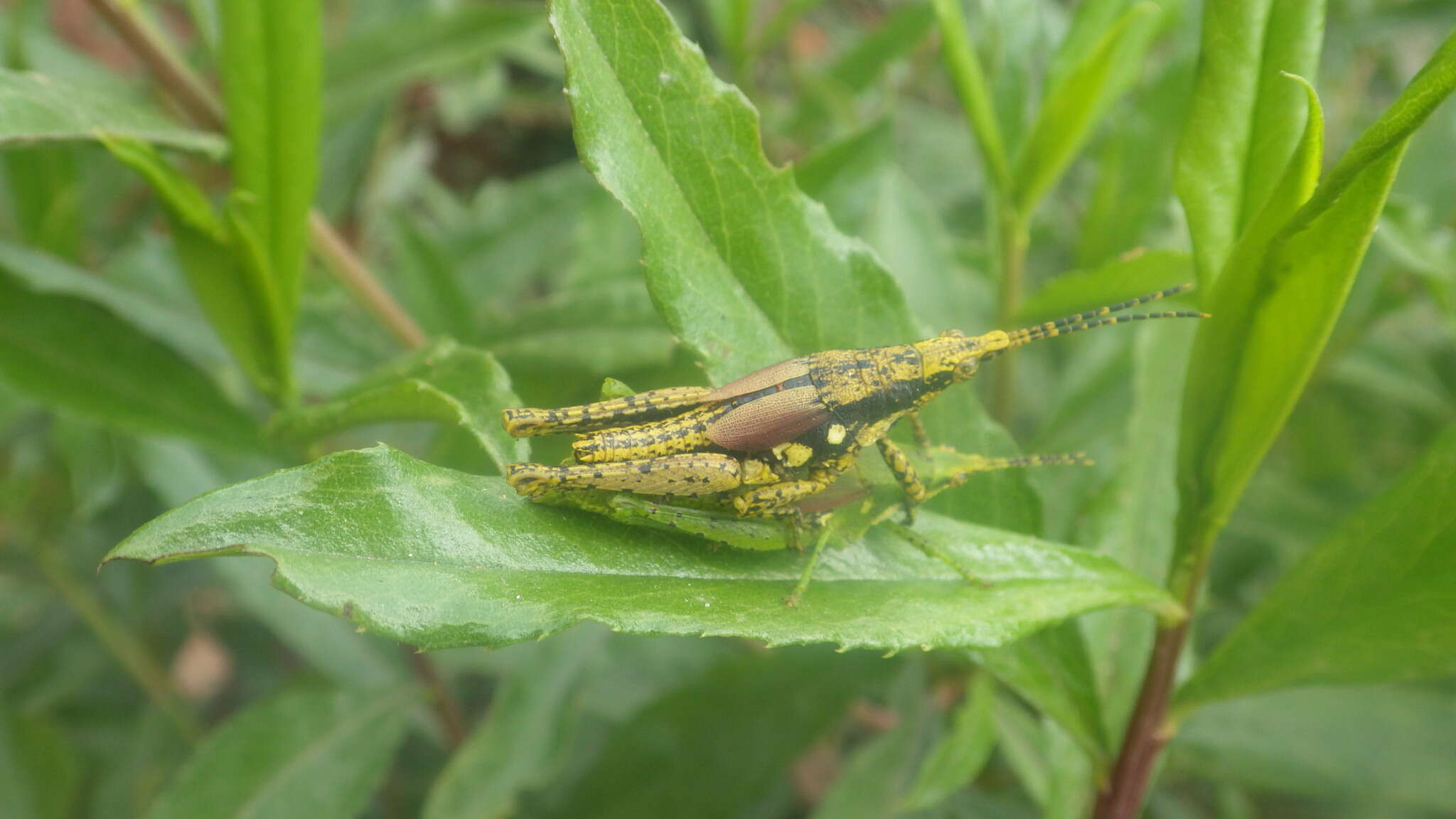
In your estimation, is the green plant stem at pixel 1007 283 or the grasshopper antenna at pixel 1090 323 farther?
the green plant stem at pixel 1007 283

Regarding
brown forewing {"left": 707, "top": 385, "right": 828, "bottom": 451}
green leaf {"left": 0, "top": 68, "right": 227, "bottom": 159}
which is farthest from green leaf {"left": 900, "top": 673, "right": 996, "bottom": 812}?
green leaf {"left": 0, "top": 68, "right": 227, "bottom": 159}

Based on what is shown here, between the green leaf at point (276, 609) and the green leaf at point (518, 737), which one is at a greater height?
the green leaf at point (276, 609)

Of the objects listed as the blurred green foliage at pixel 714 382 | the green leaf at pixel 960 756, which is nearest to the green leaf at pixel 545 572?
the blurred green foliage at pixel 714 382

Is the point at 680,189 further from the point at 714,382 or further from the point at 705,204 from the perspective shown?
the point at 714,382

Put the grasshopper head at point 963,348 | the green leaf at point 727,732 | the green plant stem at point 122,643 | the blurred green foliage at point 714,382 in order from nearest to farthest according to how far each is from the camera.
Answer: the blurred green foliage at point 714,382 → the grasshopper head at point 963,348 → the green leaf at point 727,732 → the green plant stem at point 122,643

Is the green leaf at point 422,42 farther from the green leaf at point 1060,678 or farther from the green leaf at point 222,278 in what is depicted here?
the green leaf at point 1060,678

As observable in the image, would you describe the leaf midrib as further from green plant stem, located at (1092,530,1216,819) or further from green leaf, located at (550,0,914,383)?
green plant stem, located at (1092,530,1216,819)

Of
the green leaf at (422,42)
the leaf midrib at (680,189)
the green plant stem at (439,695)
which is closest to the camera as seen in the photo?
the leaf midrib at (680,189)

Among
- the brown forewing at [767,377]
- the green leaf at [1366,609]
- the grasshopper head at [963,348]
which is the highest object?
the brown forewing at [767,377]
